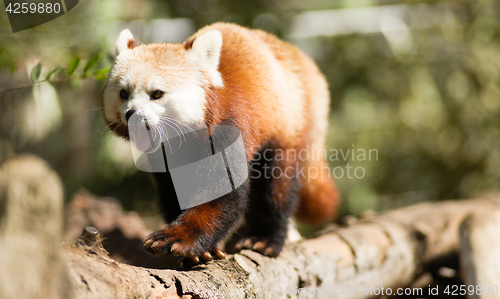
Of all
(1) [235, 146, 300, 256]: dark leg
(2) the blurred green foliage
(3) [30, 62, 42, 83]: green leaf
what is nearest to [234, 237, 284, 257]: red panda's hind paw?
(1) [235, 146, 300, 256]: dark leg

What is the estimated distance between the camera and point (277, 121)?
1932 millimetres

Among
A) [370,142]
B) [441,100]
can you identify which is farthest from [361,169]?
[441,100]

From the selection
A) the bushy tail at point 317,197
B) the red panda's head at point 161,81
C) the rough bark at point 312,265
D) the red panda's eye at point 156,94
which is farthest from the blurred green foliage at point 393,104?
the red panda's eye at point 156,94

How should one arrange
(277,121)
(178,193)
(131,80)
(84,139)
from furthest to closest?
(84,139), (277,121), (178,193), (131,80)

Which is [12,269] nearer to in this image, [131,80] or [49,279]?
[49,279]

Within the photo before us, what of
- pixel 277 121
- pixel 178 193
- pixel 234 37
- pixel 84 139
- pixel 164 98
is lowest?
pixel 84 139

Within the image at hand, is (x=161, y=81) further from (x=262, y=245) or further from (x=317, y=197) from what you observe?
(x=317, y=197)

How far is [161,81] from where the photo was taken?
1.48 metres

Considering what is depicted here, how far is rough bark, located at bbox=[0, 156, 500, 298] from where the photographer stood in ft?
3.86

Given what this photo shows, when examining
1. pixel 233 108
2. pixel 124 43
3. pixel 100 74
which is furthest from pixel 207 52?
pixel 100 74

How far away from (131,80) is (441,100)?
12.9 ft

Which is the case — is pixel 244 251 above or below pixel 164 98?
below

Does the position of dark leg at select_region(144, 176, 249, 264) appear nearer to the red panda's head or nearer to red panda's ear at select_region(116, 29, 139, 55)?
the red panda's head

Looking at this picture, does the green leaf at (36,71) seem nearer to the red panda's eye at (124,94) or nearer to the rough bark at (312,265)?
the red panda's eye at (124,94)
